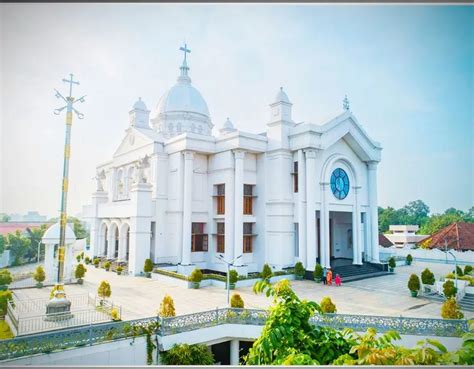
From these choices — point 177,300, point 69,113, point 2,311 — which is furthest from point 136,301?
point 69,113

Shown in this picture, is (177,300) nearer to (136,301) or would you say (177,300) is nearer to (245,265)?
(136,301)

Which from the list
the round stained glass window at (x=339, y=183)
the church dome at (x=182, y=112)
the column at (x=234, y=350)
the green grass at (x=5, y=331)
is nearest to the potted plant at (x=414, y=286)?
the round stained glass window at (x=339, y=183)

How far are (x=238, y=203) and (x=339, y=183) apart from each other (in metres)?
5.98

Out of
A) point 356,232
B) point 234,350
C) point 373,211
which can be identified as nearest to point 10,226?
point 234,350

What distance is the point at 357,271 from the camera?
1759cm

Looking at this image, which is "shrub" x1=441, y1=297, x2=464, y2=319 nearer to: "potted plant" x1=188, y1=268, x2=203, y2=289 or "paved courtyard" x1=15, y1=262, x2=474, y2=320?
"paved courtyard" x1=15, y1=262, x2=474, y2=320

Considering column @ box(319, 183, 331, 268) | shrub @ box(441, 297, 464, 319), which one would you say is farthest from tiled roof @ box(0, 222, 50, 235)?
column @ box(319, 183, 331, 268)

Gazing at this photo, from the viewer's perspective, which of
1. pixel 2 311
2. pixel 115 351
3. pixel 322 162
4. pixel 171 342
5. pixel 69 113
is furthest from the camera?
pixel 322 162

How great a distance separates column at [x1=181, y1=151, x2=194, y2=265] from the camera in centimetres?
1670

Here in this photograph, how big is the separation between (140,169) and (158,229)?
331 cm

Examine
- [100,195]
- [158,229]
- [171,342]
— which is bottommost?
[171,342]

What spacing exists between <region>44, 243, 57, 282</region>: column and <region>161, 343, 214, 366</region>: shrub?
967 centimetres

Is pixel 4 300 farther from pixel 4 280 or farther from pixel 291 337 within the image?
pixel 291 337

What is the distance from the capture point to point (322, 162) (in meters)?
17.6
